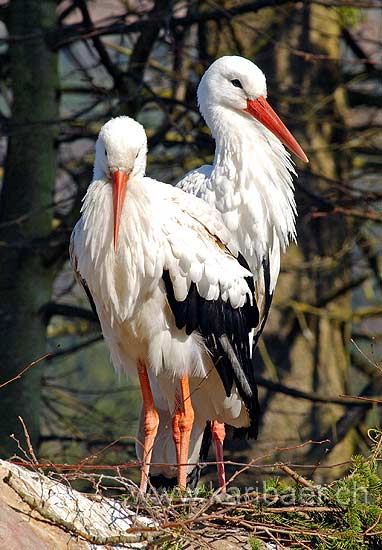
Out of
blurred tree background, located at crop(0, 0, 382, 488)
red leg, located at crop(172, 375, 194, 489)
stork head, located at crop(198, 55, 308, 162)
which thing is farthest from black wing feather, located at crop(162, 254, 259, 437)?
Answer: blurred tree background, located at crop(0, 0, 382, 488)

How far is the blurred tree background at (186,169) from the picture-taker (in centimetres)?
978

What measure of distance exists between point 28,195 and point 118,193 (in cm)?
459

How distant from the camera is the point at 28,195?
413 inches

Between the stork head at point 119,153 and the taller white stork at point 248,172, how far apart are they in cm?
103

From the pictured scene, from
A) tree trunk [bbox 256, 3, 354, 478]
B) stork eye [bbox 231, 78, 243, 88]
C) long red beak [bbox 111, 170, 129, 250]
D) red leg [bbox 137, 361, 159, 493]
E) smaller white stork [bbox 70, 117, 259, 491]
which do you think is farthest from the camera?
tree trunk [bbox 256, 3, 354, 478]

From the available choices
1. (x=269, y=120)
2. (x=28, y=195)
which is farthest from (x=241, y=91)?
(x=28, y=195)

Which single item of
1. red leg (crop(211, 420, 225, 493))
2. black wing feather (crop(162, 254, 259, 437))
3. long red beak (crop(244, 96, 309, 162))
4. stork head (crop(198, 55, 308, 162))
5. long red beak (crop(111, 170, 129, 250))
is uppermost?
stork head (crop(198, 55, 308, 162))

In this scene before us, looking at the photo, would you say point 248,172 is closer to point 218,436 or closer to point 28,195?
point 218,436

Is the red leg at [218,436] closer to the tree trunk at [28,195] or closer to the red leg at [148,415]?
the red leg at [148,415]

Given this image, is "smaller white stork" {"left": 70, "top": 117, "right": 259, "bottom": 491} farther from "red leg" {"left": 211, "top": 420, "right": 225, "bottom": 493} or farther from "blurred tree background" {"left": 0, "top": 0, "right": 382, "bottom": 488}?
"blurred tree background" {"left": 0, "top": 0, "right": 382, "bottom": 488}

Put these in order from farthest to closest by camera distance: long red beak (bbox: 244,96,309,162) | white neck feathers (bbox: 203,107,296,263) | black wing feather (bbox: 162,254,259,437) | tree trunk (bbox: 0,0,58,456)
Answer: tree trunk (bbox: 0,0,58,456) → long red beak (bbox: 244,96,309,162) → white neck feathers (bbox: 203,107,296,263) → black wing feather (bbox: 162,254,259,437)

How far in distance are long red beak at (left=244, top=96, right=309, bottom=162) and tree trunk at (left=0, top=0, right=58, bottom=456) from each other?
3359 mm

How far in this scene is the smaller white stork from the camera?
6.19m

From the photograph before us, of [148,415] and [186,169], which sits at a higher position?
[186,169]
